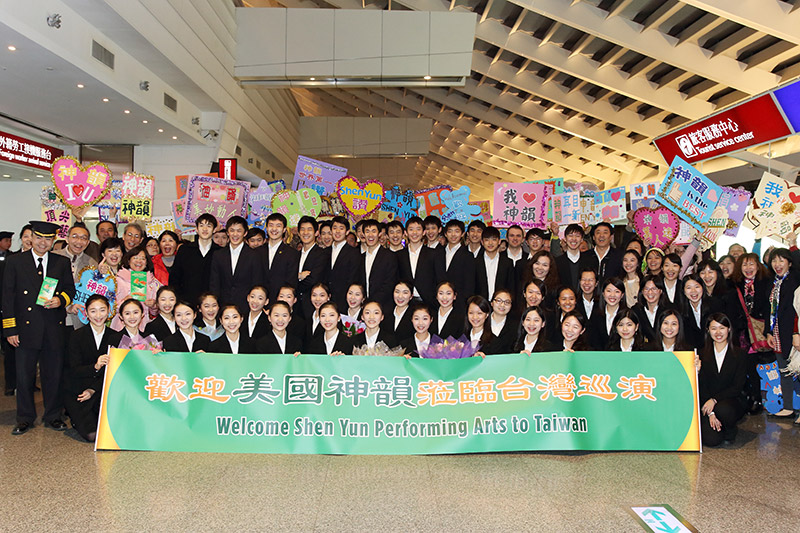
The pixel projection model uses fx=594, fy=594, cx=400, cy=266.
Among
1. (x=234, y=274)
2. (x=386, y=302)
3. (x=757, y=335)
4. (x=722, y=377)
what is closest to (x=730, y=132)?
(x=757, y=335)

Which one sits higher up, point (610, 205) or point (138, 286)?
point (610, 205)

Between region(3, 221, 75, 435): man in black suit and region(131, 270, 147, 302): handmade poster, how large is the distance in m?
0.45

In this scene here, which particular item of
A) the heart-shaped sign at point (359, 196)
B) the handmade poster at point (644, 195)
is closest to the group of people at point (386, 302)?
the handmade poster at point (644, 195)

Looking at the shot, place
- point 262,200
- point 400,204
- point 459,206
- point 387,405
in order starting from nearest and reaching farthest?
point 387,405 → point 262,200 → point 459,206 → point 400,204

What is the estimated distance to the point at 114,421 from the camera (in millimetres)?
3686

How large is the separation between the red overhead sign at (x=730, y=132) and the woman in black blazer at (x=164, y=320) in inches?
298

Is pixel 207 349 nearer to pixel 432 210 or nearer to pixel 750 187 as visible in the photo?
pixel 432 210

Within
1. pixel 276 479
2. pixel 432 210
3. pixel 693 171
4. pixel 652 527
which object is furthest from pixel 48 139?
pixel 652 527

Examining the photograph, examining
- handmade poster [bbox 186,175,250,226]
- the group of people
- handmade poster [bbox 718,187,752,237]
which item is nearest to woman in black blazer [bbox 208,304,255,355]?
the group of people

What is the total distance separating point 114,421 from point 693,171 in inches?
199

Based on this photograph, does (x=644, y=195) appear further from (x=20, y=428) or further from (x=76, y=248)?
(x=20, y=428)

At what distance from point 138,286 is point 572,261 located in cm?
375

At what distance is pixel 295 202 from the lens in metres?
6.57

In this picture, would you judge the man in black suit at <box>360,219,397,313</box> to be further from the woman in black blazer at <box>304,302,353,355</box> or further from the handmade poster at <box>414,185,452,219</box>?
the handmade poster at <box>414,185,452,219</box>
